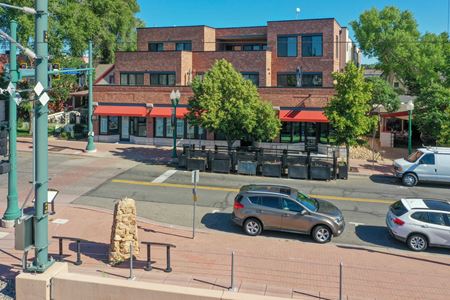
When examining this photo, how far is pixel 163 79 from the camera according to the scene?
131 ft

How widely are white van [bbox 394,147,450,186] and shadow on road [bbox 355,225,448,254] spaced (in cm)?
838

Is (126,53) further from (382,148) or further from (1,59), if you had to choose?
(382,148)

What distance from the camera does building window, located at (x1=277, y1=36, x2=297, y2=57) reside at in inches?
1538

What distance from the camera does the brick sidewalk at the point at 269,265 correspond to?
35.9ft

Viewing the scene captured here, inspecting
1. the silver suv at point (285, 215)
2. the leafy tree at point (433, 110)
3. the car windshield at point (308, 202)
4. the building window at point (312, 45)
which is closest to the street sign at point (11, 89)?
the silver suv at point (285, 215)

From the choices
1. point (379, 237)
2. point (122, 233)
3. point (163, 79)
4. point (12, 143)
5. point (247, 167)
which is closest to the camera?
point (122, 233)

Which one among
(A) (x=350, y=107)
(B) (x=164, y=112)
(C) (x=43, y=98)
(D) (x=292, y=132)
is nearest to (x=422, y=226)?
(C) (x=43, y=98)

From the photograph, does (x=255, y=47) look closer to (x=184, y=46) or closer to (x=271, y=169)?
(x=184, y=46)

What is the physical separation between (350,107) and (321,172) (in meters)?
3.86

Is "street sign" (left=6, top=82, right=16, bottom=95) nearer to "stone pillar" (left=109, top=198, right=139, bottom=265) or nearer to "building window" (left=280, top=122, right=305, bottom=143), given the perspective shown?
"stone pillar" (left=109, top=198, right=139, bottom=265)

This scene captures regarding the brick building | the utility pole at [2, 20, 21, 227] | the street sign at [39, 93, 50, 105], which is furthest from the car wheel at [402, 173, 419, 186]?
the street sign at [39, 93, 50, 105]

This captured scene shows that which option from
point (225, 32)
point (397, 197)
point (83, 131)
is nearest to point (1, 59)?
point (83, 131)

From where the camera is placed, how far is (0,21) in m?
40.7

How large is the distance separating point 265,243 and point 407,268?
429cm
